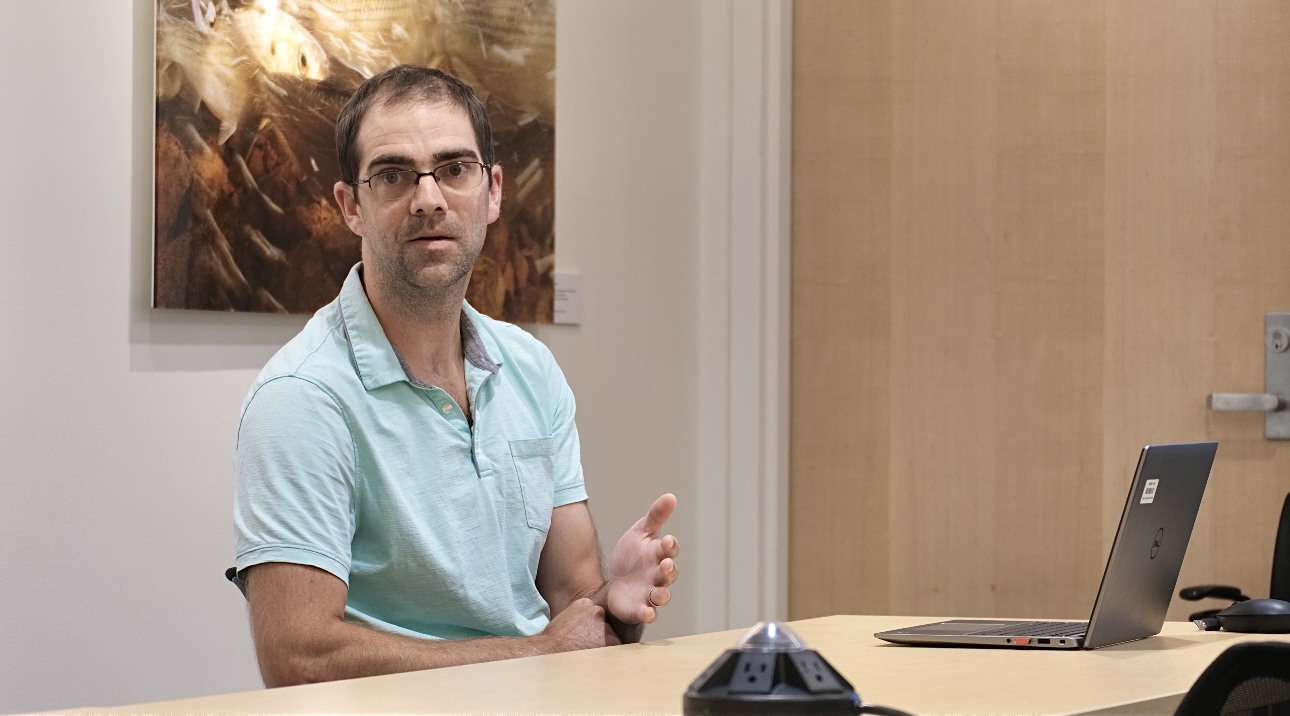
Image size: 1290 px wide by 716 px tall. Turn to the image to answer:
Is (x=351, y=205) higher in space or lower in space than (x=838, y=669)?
higher

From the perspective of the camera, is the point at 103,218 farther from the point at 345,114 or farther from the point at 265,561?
the point at 265,561

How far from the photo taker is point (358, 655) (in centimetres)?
173

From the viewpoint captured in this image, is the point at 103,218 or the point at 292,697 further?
the point at 103,218

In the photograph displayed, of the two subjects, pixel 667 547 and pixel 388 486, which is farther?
pixel 388 486

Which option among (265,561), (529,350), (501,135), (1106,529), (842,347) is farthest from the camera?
(842,347)

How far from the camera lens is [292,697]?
Result: 1.30m

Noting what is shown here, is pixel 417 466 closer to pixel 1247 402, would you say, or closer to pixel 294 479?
pixel 294 479

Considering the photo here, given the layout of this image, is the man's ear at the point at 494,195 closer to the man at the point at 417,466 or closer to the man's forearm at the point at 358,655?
the man at the point at 417,466

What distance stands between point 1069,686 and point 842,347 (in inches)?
81.6

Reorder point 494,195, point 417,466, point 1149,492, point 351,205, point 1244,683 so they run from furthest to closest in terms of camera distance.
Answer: point 494,195, point 351,205, point 417,466, point 1149,492, point 1244,683

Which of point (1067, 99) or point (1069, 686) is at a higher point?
point (1067, 99)

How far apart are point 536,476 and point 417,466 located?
0.75 feet

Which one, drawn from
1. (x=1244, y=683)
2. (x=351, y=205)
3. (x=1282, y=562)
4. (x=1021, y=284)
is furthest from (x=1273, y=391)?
(x=1244, y=683)

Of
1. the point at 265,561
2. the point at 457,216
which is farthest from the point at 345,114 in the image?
the point at 265,561
